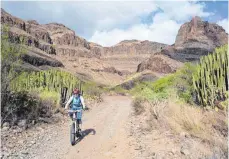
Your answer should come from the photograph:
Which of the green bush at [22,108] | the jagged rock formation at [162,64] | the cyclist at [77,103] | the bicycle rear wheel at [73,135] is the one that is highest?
the jagged rock formation at [162,64]

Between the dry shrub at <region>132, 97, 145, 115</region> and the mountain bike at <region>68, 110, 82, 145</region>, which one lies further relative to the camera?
the dry shrub at <region>132, 97, 145, 115</region>

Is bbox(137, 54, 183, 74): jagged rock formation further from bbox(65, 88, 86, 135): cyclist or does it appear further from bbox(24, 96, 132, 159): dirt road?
bbox(65, 88, 86, 135): cyclist

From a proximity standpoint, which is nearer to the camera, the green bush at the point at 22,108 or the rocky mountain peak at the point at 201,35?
the green bush at the point at 22,108

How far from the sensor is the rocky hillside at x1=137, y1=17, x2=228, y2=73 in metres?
104

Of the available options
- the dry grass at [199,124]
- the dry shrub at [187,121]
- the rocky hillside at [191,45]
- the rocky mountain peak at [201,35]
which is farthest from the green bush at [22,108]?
the rocky mountain peak at [201,35]

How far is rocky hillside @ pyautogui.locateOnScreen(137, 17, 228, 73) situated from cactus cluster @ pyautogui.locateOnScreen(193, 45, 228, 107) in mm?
82436

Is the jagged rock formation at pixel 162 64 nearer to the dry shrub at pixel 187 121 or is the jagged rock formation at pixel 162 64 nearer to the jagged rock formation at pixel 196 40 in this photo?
the jagged rock formation at pixel 196 40

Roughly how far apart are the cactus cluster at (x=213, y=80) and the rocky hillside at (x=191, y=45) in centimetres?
8244

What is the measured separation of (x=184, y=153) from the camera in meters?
7.02

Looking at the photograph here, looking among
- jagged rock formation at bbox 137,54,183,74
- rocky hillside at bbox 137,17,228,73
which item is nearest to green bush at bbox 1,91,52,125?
jagged rock formation at bbox 137,54,183,74

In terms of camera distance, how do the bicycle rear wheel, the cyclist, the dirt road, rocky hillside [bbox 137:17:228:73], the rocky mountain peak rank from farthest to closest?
1. the rocky mountain peak
2. rocky hillside [bbox 137:17:228:73]
3. the cyclist
4. the bicycle rear wheel
5. the dirt road

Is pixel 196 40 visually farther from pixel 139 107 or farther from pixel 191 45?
pixel 139 107

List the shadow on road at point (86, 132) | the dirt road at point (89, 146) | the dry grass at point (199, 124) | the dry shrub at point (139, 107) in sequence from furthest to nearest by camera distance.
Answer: the dry shrub at point (139, 107), the shadow on road at point (86, 132), the dirt road at point (89, 146), the dry grass at point (199, 124)

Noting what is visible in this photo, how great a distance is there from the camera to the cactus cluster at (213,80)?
11141mm
